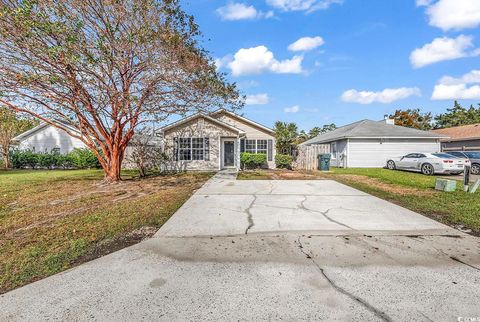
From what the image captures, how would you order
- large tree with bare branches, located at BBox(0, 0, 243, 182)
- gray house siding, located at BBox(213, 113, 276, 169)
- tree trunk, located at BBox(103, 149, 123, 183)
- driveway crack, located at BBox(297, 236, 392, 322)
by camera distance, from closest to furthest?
driveway crack, located at BBox(297, 236, 392, 322) → large tree with bare branches, located at BBox(0, 0, 243, 182) → tree trunk, located at BBox(103, 149, 123, 183) → gray house siding, located at BBox(213, 113, 276, 169)

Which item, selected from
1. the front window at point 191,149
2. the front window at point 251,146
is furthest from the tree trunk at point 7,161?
the front window at point 251,146

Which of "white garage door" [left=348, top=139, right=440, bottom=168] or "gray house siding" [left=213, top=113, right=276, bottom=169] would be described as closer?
"gray house siding" [left=213, top=113, right=276, bottom=169]

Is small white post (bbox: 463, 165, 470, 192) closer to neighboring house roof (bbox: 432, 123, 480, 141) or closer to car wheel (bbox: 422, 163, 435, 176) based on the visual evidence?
car wheel (bbox: 422, 163, 435, 176)

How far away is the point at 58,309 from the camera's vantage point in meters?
2.31

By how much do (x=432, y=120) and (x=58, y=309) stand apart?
60.0 m

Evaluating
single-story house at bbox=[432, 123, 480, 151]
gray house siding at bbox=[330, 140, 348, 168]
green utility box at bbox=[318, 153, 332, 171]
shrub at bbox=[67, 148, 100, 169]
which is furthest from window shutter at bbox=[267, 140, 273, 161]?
single-story house at bbox=[432, 123, 480, 151]

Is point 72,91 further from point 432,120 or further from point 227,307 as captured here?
point 432,120

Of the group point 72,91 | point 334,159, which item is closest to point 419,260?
point 72,91

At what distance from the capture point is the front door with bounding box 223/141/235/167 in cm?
1727

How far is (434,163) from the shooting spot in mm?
13570

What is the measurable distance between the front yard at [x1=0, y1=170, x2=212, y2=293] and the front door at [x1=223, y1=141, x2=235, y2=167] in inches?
356

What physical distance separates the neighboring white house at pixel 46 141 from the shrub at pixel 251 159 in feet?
57.1

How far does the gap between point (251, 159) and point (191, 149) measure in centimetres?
441

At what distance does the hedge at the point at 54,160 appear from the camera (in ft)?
65.8
